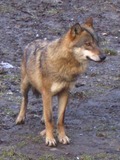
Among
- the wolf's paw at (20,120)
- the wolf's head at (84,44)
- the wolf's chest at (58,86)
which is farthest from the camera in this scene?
the wolf's paw at (20,120)

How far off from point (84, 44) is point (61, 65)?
427mm

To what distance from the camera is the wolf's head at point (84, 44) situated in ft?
24.3

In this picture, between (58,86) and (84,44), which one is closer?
(84,44)

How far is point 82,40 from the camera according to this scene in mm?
7453

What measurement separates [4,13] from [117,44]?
3057 mm

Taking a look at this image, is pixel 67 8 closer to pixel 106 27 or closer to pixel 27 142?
pixel 106 27

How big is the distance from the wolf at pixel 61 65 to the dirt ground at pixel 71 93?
31 centimetres

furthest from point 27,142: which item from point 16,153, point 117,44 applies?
point 117,44

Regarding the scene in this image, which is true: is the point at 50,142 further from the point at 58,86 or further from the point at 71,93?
the point at 71,93

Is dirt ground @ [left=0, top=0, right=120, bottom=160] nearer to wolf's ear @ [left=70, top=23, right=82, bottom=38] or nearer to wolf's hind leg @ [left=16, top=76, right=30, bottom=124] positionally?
wolf's hind leg @ [left=16, top=76, right=30, bottom=124]

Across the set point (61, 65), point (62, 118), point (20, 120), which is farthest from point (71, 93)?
point (61, 65)

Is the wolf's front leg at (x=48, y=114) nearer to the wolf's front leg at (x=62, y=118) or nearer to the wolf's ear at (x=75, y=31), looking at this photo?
the wolf's front leg at (x=62, y=118)

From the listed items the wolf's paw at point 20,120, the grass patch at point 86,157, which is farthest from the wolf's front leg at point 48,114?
the wolf's paw at point 20,120

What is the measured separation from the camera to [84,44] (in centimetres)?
745
